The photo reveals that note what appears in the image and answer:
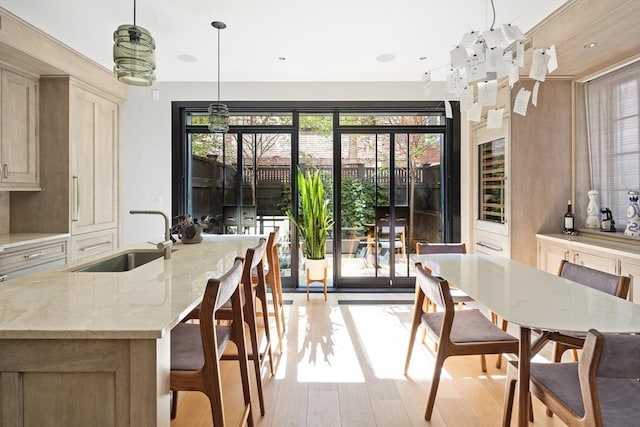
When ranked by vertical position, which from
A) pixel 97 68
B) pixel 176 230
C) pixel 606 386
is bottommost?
pixel 606 386

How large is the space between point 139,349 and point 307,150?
3.90 m

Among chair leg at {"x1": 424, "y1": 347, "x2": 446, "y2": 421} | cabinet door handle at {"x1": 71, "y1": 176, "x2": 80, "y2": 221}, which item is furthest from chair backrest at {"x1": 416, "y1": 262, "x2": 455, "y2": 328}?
cabinet door handle at {"x1": 71, "y1": 176, "x2": 80, "y2": 221}

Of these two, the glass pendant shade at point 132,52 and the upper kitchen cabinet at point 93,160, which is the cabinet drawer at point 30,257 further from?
the glass pendant shade at point 132,52

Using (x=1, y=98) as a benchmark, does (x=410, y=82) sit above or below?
above

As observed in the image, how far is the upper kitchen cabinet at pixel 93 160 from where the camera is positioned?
3.77 m

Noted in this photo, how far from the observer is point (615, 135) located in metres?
3.30

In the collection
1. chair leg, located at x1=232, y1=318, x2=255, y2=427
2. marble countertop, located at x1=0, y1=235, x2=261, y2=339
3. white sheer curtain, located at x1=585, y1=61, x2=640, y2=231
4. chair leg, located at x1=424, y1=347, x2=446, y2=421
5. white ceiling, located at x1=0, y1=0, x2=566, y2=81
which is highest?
white ceiling, located at x1=0, y1=0, x2=566, y2=81

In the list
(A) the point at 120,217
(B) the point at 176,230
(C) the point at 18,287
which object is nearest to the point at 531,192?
(B) the point at 176,230

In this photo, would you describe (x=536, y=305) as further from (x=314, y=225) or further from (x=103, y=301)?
(x=314, y=225)

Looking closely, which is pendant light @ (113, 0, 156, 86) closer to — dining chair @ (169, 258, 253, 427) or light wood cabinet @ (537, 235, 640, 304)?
dining chair @ (169, 258, 253, 427)

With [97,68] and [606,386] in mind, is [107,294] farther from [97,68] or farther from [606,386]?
[97,68]

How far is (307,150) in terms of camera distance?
472 cm

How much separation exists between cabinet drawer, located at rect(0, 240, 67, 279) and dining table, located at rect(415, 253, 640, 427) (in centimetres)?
318

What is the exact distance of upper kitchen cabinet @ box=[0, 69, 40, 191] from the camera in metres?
3.23
